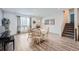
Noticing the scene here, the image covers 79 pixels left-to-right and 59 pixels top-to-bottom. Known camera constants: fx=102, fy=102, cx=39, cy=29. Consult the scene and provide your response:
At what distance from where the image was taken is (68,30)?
2709mm

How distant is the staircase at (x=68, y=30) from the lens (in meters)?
2.68

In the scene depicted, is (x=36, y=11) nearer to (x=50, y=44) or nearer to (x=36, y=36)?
(x=36, y=36)

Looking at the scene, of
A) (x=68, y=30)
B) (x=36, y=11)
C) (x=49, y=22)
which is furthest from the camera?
(x=49, y=22)

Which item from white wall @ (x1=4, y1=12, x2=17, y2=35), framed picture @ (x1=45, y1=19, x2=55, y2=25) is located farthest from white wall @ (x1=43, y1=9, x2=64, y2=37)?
white wall @ (x1=4, y1=12, x2=17, y2=35)

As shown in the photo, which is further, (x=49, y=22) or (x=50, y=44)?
(x=49, y=22)

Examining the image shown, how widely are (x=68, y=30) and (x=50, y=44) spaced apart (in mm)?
608

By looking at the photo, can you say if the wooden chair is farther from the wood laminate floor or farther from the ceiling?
the ceiling

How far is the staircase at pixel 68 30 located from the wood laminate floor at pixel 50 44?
11cm

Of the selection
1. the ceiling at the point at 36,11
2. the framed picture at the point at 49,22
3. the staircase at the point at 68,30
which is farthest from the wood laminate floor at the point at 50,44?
the ceiling at the point at 36,11

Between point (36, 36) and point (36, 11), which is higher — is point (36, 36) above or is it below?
below

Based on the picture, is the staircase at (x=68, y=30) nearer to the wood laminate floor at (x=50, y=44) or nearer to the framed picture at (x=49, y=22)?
the wood laminate floor at (x=50, y=44)

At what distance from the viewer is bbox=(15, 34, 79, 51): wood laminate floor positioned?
2566 millimetres

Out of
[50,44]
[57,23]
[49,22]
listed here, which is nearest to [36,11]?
[49,22]

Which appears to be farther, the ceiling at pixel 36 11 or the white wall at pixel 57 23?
the white wall at pixel 57 23
